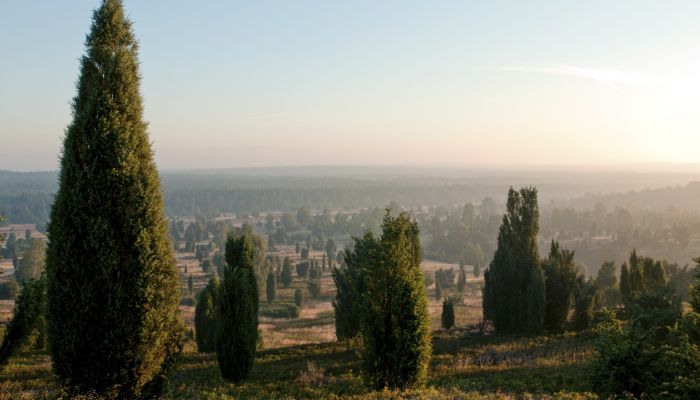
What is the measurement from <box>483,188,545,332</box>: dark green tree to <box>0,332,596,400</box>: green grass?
4.60 meters

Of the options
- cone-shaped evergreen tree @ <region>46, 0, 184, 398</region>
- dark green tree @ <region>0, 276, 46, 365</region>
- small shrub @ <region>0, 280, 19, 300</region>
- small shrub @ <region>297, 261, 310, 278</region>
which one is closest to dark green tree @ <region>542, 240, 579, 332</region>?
cone-shaped evergreen tree @ <region>46, 0, 184, 398</region>

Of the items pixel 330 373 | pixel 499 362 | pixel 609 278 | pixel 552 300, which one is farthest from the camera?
pixel 609 278

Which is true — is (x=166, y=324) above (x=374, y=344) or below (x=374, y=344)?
above

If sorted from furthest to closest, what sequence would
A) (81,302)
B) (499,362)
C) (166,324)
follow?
(499,362), (166,324), (81,302)

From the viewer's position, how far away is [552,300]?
39250 millimetres

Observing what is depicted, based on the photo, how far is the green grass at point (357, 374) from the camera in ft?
52.8

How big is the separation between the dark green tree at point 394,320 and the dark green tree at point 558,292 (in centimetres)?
2705

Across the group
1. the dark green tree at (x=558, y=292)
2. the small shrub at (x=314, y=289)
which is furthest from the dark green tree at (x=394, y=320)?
the small shrub at (x=314, y=289)

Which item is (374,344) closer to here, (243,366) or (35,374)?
(243,366)

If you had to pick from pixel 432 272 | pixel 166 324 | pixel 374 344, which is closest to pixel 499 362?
pixel 374 344

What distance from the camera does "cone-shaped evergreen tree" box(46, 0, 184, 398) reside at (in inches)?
500

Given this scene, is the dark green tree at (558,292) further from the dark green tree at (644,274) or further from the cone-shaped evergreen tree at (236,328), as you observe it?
the cone-shaped evergreen tree at (236,328)

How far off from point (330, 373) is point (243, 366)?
483cm

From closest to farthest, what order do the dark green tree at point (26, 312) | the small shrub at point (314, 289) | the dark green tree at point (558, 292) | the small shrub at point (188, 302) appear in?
1. the dark green tree at point (26, 312)
2. the dark green tree at point (558, 292)
3. the small shrub at point (188, 302)
4. the small shrub at point (314, 289)
